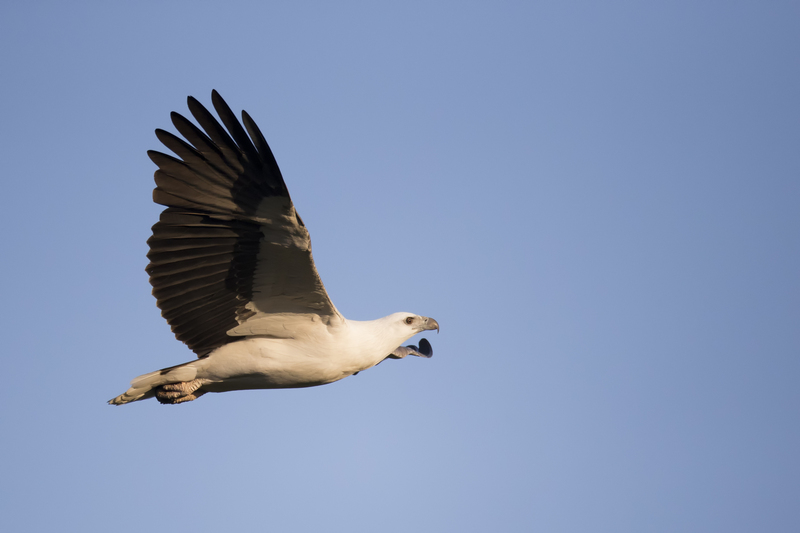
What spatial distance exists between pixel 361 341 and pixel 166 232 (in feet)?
9.70

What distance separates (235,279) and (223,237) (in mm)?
608

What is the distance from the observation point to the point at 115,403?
8484 millimetres

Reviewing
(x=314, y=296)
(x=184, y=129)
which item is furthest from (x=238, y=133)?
(x=314, y=296)

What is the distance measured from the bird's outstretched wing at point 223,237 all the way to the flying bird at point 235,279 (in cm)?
1

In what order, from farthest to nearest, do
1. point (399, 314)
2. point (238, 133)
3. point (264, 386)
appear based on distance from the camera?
point (399, 314) → point (264, 386) → point (238, 133)

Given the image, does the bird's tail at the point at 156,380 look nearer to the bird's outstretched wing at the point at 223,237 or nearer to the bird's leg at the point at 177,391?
the bird's leg at the point at 177,391

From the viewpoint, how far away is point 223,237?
811cm

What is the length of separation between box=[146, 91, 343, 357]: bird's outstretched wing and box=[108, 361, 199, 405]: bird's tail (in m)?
0.35

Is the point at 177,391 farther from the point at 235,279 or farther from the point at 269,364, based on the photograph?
the point at 235,279

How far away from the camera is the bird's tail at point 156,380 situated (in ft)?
27.5

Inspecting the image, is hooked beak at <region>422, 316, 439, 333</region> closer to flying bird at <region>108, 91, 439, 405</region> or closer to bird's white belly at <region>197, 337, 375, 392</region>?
flying bird at <region>108, 91, 439, 405</region>

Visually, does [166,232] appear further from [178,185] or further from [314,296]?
[314,296]

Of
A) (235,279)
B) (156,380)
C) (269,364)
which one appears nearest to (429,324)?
(269,364)

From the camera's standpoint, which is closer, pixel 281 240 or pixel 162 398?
pixel 281 240
